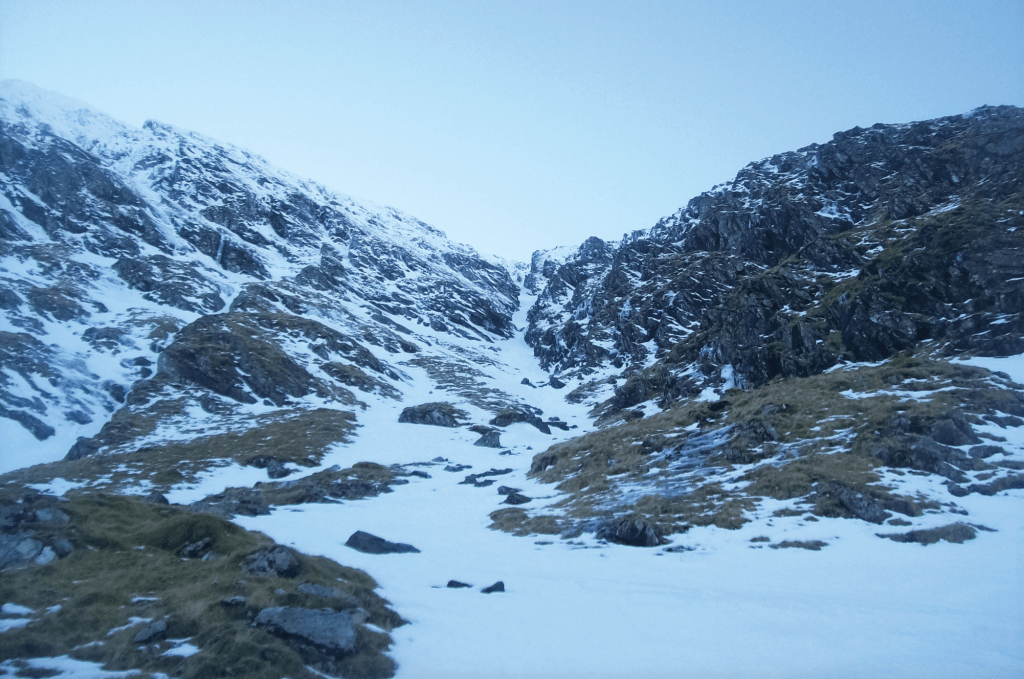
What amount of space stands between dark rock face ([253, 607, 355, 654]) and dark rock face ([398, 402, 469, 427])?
57595 mm

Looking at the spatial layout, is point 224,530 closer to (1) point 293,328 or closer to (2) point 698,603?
(2) point 698,603

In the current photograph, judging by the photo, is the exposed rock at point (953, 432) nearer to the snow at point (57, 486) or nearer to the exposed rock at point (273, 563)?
the exposed rock at point (273, 563)

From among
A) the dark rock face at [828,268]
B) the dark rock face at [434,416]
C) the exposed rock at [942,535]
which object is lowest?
the exposed rock at [942,535]

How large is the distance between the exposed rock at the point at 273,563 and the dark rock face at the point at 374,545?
668 cm

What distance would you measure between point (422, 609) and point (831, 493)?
63.2ft

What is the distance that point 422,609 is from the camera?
1483cm

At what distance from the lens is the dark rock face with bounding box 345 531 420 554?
21688mm

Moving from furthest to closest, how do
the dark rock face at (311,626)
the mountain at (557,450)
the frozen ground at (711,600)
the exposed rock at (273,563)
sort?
the exposed rock at (273,563), the mountain at (557,450), the frozen ground at (711,600), the dark rock face at (311,626)

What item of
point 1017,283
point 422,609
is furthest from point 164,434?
point 1017,283

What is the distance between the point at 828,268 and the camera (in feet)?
227

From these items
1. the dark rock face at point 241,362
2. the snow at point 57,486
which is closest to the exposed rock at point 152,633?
the snow at point 57,486

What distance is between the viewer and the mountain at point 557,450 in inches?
481

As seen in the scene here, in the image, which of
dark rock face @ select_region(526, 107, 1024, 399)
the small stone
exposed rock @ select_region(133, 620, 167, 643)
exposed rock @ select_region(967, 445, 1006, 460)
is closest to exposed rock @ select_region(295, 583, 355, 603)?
exposed rock @ select_region(133, 620, 167, 643)

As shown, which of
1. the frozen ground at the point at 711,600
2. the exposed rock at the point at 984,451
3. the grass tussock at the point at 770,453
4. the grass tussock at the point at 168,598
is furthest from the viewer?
the grass tussock at the point at 770,453
